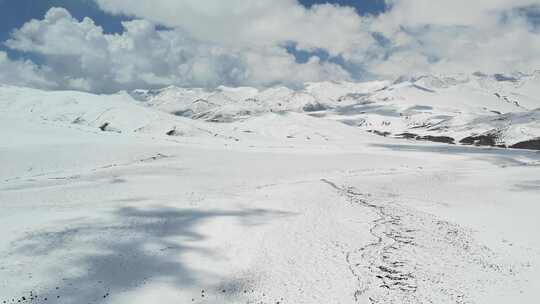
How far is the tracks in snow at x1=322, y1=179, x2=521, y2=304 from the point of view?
17.0m

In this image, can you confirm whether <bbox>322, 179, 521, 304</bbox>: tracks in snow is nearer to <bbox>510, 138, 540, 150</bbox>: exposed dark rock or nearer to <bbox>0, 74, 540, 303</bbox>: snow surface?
<bbox>0, 74, 540, 303</bbox>: snow surface

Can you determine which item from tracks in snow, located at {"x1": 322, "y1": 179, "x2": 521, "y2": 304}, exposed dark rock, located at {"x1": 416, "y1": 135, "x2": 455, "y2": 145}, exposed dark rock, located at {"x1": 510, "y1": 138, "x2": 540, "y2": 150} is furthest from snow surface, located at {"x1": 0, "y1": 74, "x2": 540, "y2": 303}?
exposed dark rock, located at {"x1": 416, "y1": 135, "x2": 455, "y2": 145}

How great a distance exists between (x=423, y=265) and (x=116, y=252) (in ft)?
56.3

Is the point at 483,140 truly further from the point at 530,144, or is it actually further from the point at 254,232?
the point at 254,232

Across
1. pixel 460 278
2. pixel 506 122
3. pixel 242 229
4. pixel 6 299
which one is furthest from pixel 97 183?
pixel 506 122

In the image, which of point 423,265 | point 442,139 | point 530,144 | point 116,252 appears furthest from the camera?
point 442,139

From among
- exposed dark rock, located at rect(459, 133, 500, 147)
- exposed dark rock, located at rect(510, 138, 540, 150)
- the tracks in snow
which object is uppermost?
exposed dark rock, located at rect(459, 133, 500, 147)

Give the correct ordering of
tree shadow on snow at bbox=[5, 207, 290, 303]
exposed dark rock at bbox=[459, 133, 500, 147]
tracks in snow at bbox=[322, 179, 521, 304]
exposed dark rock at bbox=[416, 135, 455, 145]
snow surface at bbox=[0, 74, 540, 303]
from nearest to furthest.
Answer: tree shadow on snow at bbox=[5, 207, 290, 303], tracks in snow at bbox=[322, 179, 521, 304], snow surface at bbox=[0, 74, 540, 303], exposed dark rock at bbox=[459, 133, 500, 147], exposed dark rock at bbox=[416, 135, 455, 145]

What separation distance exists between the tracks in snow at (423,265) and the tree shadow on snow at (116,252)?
335 inches

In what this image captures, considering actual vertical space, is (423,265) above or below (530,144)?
Result: below

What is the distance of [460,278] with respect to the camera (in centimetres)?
1828

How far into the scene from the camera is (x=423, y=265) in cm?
1998

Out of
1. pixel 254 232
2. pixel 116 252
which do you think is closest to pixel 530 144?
pixel 254 232

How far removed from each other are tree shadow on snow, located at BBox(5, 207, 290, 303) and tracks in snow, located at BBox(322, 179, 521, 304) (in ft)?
28.0
